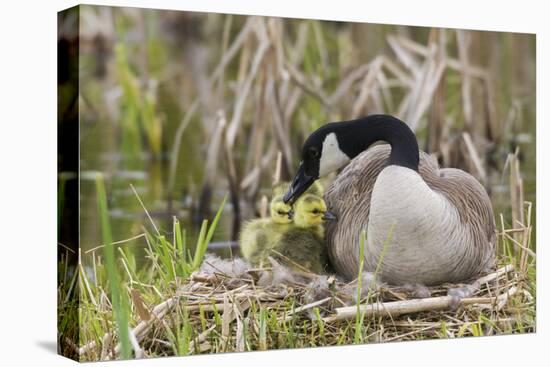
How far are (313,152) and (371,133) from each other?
0.36 meters

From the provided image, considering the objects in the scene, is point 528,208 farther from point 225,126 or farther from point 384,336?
point 225,126

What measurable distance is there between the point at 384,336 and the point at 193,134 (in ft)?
5.31

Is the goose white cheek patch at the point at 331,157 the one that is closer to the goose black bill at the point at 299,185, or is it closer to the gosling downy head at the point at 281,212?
the goose black bill at the point at 299,185

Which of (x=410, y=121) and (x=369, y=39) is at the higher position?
(x=369, y=39)

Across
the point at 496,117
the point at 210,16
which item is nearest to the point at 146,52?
the point at 210,16

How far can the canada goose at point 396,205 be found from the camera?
230 inches

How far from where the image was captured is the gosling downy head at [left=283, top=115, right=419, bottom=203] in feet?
20.1

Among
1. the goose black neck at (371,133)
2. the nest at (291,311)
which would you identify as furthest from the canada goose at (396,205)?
the nest at (291,311)

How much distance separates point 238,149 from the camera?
6215 mm

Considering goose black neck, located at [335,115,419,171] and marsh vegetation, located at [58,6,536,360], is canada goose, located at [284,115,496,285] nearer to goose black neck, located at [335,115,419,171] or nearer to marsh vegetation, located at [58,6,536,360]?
goose black neck, located at [335,115,419,171]

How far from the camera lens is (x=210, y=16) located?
19.8 feet

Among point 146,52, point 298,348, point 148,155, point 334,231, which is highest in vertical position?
point 146,52

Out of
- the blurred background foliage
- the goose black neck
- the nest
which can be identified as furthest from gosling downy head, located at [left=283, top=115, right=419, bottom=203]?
the nest

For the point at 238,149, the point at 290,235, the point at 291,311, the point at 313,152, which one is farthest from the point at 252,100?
the point at 291,311
